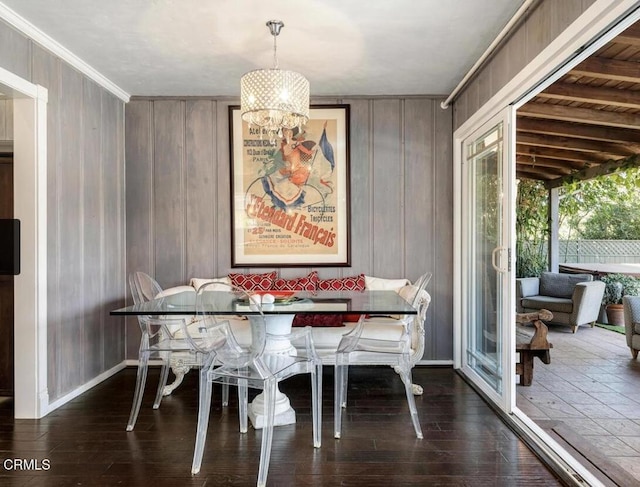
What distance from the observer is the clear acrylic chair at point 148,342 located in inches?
111

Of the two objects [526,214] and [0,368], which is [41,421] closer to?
[0,368]

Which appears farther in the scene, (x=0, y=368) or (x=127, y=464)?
(x=0, y=368)

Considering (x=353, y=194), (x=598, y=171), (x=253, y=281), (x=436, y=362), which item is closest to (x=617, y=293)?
(x=598, y=171)

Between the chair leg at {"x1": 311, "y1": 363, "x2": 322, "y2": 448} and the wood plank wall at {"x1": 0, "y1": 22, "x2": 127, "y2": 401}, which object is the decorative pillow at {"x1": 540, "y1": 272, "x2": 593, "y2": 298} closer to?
the chair leg at {"x1": 311, "y1": 363, "x2": 322, "y2": 448}

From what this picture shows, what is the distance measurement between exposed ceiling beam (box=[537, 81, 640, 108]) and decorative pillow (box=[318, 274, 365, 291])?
2253 millimetres

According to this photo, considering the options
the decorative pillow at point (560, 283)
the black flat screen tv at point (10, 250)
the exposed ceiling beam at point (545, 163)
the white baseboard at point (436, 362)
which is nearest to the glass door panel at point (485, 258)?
the white baseboard at point (436, 362)

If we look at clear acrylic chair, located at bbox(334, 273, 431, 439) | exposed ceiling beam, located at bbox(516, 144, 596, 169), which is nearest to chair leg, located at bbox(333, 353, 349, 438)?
clear acrylic chair, located at bbox(334, 273, 431, 439)

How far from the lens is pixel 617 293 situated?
6539mm

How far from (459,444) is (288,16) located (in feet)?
9.29

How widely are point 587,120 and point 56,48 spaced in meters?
4.68

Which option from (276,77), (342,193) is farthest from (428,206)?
(276,77)

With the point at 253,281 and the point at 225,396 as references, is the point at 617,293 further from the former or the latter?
the point at 225,396

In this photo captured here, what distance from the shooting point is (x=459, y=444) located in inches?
99.3

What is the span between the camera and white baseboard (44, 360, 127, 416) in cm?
311
